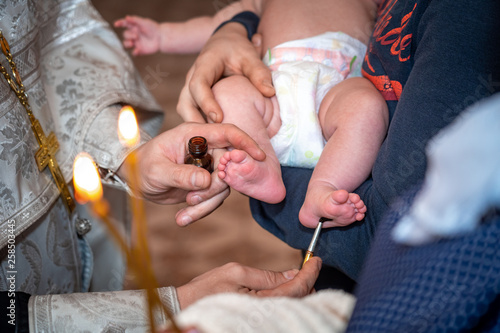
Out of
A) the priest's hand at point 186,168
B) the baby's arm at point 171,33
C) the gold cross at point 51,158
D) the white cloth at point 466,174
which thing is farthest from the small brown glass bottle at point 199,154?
the baby's arm at point 171,33

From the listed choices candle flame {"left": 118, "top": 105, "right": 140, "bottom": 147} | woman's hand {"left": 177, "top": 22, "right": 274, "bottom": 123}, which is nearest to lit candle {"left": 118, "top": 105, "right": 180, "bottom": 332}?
candle flame {"left": 118, "top": 105, "right": 140, "bottom": 147}

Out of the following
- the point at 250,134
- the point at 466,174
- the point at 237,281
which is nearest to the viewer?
the point at 466,174

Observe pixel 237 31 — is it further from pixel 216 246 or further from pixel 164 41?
pixel 216 246

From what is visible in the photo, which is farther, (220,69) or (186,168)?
(220,69)

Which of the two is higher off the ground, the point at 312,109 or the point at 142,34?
the point at 142,34

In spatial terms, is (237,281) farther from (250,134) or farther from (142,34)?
(142,34)

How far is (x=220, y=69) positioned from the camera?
2.45 ft

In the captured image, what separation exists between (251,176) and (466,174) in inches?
15.1

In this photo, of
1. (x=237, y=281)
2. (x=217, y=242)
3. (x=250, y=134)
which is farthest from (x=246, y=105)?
(x=217, y=242)

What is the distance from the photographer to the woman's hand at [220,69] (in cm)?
70

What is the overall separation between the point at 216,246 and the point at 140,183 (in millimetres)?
558

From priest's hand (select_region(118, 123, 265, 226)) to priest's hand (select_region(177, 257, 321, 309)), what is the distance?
0.11 metres

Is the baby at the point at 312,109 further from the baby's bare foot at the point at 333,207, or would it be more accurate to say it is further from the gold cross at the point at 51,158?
the gold cross at the point at 51,158

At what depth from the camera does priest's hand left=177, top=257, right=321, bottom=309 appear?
54 cm
